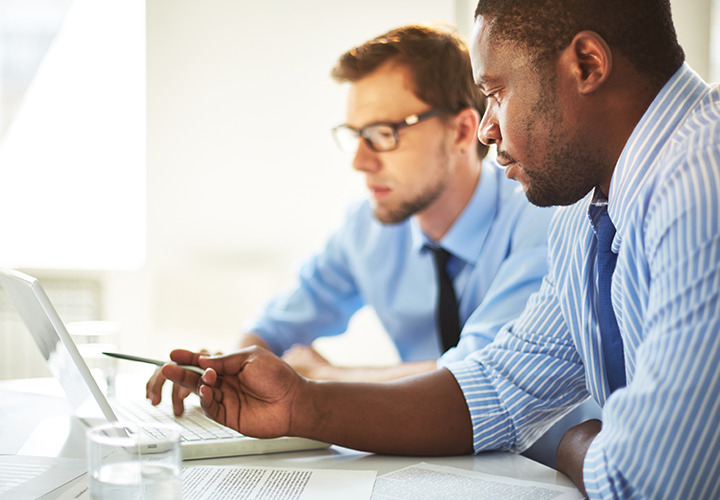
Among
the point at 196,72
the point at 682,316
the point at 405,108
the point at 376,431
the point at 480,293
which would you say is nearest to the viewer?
the point at 682,316

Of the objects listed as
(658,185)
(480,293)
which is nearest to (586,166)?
(658,185)

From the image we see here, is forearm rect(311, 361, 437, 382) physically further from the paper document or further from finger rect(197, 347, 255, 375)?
the paper document

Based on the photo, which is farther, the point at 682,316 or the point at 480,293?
the point at 480,293

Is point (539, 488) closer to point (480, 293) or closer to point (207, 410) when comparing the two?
point (207, 410)

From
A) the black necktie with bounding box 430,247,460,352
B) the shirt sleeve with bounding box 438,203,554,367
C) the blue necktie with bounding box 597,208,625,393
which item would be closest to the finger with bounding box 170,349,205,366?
the shirt sleeve with bounding box 438,203,554,367

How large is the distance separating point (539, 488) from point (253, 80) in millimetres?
3230

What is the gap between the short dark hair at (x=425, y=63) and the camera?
2090 millimetres

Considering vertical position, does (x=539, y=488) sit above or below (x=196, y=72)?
below

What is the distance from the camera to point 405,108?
2.08 metres

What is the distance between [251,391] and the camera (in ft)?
3.92

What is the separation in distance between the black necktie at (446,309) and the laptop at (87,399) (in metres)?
0.79

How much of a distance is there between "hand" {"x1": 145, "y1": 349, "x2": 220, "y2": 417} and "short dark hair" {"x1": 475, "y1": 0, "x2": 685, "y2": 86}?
0.84m

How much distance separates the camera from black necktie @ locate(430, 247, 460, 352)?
6.32ft

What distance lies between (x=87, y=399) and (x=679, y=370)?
0.83 meters
